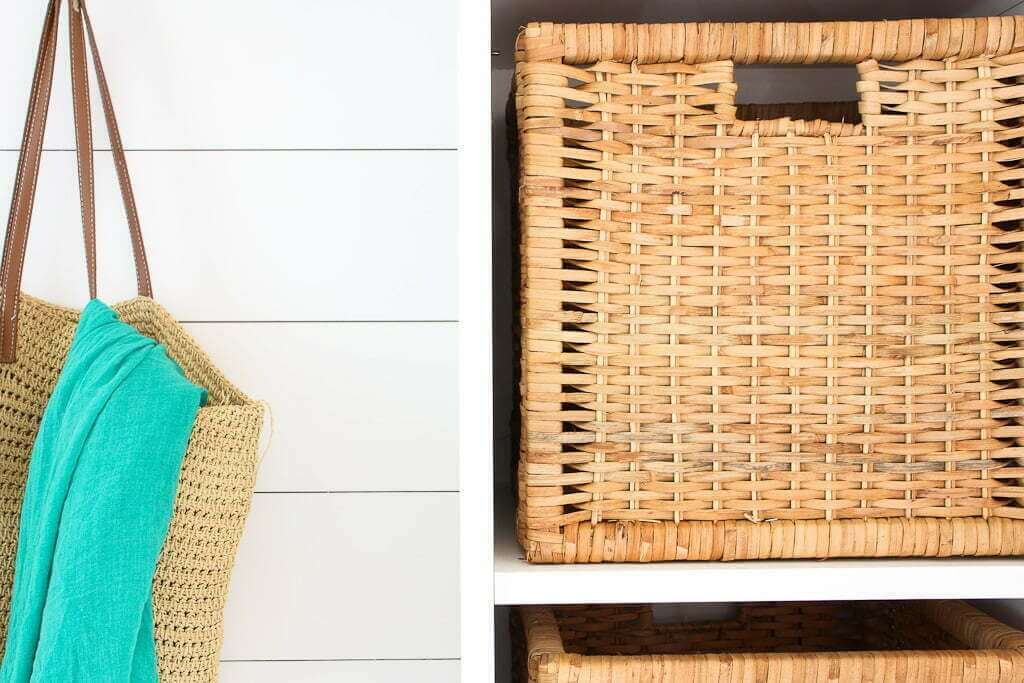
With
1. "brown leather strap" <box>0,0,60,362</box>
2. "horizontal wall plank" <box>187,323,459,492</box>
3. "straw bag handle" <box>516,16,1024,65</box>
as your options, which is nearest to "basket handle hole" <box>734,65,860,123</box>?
"straw bag handle" <box>516,16,1024,65</box>

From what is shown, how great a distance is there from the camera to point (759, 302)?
528 mm

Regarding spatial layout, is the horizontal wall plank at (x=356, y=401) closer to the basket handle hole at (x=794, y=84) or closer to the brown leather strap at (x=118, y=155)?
the brown leather strap at (x=118, y=155)

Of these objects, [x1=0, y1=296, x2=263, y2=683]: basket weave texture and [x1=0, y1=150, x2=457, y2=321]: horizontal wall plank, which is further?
[x1=0, y1=150, x2=457, y2=321]: horizontal wall plank

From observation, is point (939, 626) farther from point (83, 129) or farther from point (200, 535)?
point (83, 129)

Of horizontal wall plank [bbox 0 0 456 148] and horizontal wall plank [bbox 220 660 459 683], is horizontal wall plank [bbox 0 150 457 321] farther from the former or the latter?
horizontal wall plank [bbox 220 660 459 683]

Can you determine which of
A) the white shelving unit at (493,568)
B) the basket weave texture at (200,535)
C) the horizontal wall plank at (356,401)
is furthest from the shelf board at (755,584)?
the horizontal wall plank at (356,401)

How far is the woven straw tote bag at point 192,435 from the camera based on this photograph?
27.9 inches

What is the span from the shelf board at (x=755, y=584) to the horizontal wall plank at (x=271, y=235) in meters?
0.54

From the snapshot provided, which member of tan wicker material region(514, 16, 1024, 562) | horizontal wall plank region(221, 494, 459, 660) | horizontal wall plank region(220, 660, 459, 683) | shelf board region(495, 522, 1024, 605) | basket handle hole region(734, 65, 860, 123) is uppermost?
basket handle hole region(734, 65, 860, 123)

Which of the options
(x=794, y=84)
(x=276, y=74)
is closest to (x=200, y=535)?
(x=276, y=74)

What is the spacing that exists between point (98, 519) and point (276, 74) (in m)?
0.57

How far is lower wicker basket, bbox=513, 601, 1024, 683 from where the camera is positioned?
1.78 feet

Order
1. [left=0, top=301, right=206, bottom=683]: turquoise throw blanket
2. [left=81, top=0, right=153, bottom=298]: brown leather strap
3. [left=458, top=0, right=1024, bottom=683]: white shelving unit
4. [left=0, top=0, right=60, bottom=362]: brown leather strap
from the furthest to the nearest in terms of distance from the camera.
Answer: [left=81, top=0, right=153, bottom=298]: brown leather strap → [left=0, top=0, right=60, bottom=362]: brown leather strap → [left=0, top=301, right=206, bottom=683]: turquoise throw blanket → [left=458, top=0, right=1024, bottom=683]: white shelving unit

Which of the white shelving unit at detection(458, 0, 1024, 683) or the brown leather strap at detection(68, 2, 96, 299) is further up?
the brown leather strap at detection(68, 2, 96, 299)
